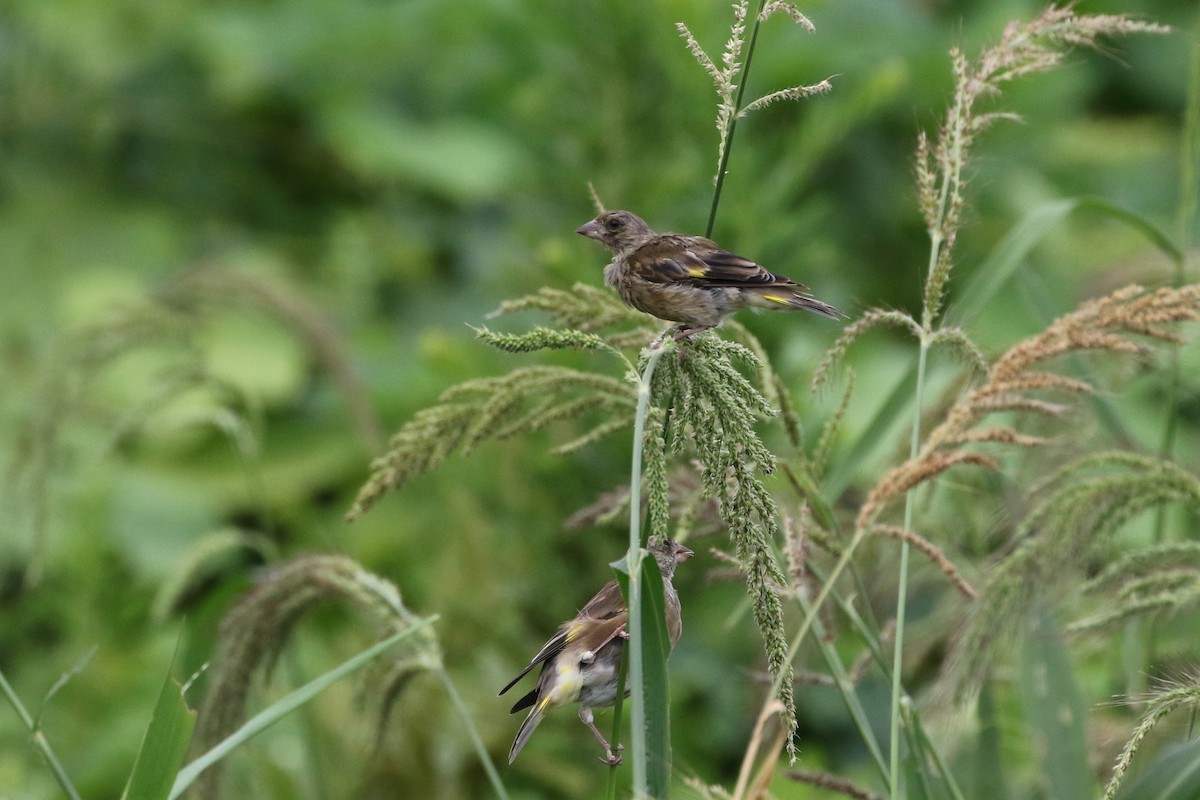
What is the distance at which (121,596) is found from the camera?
3957mm

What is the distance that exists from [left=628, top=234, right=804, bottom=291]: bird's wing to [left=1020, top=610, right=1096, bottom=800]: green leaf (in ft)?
1.96

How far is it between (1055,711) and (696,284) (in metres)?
0.79

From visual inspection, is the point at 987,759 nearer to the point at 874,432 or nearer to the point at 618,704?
the point at 874,432

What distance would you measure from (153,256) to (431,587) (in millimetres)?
2822

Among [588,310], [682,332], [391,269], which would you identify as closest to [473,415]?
[588,310]

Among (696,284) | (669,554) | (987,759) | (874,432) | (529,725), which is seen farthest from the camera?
(987,759)

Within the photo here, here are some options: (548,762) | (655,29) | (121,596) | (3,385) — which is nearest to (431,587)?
(548,762)

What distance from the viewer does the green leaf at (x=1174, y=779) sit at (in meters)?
1.38

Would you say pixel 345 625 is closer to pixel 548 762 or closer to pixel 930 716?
pixel 548 762

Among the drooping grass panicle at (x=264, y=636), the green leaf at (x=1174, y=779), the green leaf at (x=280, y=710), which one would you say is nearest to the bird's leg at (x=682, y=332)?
the green leaf at (x=280, y=710)

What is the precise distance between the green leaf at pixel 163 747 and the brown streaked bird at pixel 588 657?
291mm

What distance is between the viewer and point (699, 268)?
1.59 meters

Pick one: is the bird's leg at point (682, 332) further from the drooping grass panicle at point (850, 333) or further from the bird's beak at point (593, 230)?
the bird's beak at point (593, 230)

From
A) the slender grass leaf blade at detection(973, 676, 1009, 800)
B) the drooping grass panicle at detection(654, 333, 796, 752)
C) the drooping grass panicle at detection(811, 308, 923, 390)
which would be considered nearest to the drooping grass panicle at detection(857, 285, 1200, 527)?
the drooping grass panicle at detection(811, 308, 923, 390)
